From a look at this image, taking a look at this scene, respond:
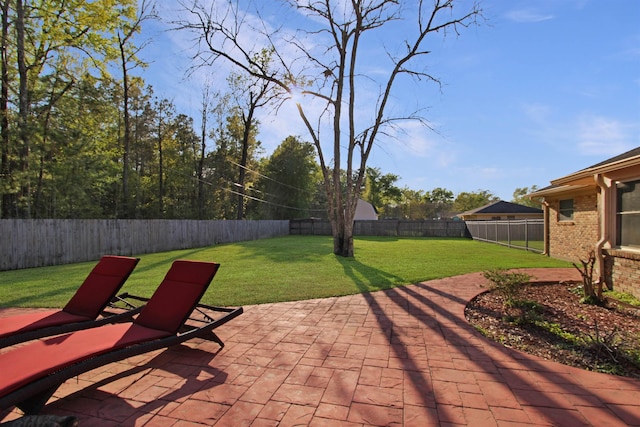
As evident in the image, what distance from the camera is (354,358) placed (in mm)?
3166

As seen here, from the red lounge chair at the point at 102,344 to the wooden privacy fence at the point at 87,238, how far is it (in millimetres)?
10462

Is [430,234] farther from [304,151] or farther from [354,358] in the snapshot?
[354,358]

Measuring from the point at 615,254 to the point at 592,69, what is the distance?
4.11 metres

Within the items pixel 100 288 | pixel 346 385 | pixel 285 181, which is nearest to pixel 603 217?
pixel 346 385

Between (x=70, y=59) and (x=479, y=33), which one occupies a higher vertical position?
(x=70, y=59)

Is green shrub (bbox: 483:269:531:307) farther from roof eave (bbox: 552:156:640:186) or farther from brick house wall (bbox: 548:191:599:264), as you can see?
brick house wall (bbox: 548:191:599:264)

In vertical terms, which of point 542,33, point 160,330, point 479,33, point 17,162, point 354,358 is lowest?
point 354,358

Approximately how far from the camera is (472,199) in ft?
Answer: 189

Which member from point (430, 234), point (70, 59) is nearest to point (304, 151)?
point (430, 234)

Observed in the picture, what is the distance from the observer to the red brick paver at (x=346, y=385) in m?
2.20

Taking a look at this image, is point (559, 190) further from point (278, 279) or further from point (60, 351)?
point (60, 351)

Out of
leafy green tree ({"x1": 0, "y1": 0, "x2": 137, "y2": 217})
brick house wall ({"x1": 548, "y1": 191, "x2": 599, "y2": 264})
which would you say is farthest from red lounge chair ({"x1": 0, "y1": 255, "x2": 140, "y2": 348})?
leafy green tree ({"x1": 0, "y1": 0, "x2": 137, "y2": 217})

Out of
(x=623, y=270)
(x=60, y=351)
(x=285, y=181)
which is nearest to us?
(x=60, y=351)

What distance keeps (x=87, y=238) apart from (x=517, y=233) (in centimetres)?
1783
